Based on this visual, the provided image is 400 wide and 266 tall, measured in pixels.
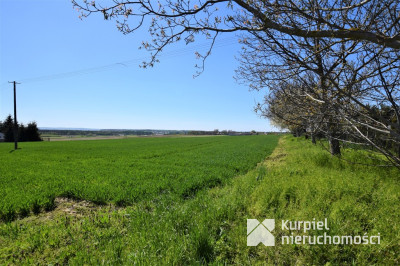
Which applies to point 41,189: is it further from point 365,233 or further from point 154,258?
point 365,233

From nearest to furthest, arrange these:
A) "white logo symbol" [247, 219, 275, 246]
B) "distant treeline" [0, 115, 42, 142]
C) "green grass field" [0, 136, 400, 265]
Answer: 1. "green grass field" [0, 136, 400, 265]
2. "white logo symbol" [247, 219, 275, 246]
3. "distant treeline" [0, 115, 42, 142]

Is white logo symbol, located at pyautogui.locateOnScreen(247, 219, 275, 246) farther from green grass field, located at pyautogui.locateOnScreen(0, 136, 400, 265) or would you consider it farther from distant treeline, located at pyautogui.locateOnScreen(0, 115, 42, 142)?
distant treeline, located at pyautogui.locateOnScreen(0, 115, 42, 142)

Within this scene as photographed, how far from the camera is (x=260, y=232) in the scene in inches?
137

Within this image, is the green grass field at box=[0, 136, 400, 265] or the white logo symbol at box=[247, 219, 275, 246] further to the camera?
the white logo symbol at box=[247, 219, 275, 246]

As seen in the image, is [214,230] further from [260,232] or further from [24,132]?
[24,132]

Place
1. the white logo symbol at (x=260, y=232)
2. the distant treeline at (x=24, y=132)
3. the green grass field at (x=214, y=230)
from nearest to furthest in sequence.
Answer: the green grass field at (x=214, y=230), the white logo symbol at (x=260, y=232), the distant treeline at (x=24, y=132)

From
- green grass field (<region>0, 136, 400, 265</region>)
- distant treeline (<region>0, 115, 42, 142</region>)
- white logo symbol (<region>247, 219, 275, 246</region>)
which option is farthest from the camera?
distant treeline (<region>0, 115, 42, 142</region>)

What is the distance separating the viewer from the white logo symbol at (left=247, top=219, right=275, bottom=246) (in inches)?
127

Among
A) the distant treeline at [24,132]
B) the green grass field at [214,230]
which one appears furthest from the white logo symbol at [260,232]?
the distant treeline at [24,132]

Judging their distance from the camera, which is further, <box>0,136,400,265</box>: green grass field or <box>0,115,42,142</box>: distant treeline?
<box>0,115,42,142</box>: distant treeline

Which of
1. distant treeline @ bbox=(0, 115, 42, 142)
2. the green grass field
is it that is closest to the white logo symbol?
the green grass field

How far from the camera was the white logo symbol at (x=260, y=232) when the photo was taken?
3238mm

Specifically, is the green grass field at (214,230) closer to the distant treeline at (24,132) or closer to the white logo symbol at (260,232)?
the white logo symbol at (260,232)

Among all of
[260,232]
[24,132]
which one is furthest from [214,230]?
[24,132]
